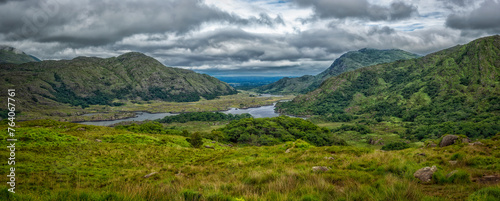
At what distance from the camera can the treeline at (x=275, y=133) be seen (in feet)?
259

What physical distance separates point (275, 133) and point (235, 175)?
3202 inches

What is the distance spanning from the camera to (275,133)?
92875mm

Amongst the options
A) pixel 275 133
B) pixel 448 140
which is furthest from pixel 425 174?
pixel 275 133

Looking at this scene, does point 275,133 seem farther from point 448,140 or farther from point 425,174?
point 425,174

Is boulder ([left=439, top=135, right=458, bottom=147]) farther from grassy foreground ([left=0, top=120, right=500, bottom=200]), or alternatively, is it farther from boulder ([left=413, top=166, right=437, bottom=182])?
boulder ([left=413, top=166, right=437, bottom=182])

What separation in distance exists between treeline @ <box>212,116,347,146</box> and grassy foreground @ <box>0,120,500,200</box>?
5068 cm

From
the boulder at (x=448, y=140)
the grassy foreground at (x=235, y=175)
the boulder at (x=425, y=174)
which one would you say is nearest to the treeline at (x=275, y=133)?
the grassy foreground at (x=235, y=175)

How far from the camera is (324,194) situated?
7.41 metres

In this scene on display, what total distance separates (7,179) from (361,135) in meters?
172

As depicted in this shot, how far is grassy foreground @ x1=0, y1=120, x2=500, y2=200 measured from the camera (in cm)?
718

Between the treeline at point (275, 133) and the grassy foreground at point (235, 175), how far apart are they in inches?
1995

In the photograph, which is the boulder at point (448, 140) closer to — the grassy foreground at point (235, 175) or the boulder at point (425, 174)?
the grassy foreground at point (235, 175)

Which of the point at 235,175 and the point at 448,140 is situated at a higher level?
the point at 235,175

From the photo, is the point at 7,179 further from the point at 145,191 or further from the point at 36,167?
the point at 145,191
